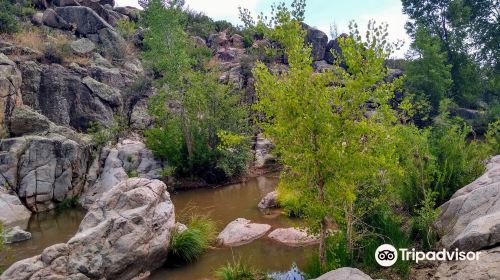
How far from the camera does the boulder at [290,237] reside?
9.39 meters

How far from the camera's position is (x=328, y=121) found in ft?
18.8

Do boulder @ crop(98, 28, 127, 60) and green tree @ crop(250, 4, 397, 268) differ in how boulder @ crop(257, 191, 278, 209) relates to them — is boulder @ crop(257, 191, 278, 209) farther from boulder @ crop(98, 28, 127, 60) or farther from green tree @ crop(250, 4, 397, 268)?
boulder @ crop(98, 28, 127, 60)

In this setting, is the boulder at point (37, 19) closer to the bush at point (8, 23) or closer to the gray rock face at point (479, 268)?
the bush at point (8, 23)

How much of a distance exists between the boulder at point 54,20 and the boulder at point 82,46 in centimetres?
332

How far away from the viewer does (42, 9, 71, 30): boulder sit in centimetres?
2992

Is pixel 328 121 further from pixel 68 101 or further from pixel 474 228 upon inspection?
pixel 68 101

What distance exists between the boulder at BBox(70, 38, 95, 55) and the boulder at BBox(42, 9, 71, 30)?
131 inches

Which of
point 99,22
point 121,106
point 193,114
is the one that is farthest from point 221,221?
point 99,22

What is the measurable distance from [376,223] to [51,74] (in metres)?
20.8

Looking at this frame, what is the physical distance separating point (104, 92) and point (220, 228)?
1524cm

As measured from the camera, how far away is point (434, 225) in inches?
290

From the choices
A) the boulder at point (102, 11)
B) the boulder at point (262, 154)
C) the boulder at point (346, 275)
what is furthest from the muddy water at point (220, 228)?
the boulder at point (102, 11)

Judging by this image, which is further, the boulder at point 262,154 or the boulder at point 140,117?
the boulder at point 140,117

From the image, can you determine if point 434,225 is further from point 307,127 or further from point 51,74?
point 51,74
